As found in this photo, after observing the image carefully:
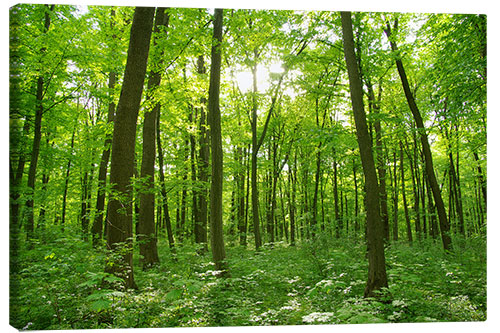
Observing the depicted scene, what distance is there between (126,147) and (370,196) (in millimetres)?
3297

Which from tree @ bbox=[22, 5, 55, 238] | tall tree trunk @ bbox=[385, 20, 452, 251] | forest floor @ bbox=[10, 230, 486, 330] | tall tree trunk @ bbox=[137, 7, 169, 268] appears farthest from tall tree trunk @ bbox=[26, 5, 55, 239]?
tall tree trunk @ bbox=[385, 20, 452, 251]

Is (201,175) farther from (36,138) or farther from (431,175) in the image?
(431,175)

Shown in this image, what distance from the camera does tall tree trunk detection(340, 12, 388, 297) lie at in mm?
3654

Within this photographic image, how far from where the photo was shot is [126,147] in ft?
11.6

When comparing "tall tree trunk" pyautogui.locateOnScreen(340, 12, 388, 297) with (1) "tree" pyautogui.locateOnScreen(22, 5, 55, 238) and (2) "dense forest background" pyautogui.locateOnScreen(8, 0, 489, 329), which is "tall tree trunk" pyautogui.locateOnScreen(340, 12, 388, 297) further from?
(1) "tree" pyautogui.locateOnScreen(22, 5, 55, 238)

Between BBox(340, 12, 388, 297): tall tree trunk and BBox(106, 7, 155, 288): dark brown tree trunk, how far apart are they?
2.85m

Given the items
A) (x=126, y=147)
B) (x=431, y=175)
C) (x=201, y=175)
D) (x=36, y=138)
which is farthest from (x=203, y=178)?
(x=431, y=175)

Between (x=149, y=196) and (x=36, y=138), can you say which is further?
(x=149, y=196)

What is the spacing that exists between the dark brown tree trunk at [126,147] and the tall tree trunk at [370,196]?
2846 millimetres

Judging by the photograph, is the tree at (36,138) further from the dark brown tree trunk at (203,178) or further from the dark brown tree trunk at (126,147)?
the dark brown tree trunk at (203,178)

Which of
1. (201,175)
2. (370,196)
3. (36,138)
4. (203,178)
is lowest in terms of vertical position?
(370,196)

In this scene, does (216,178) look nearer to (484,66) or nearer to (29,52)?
(29,52)

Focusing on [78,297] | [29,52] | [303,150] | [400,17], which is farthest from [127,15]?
[303,150]
